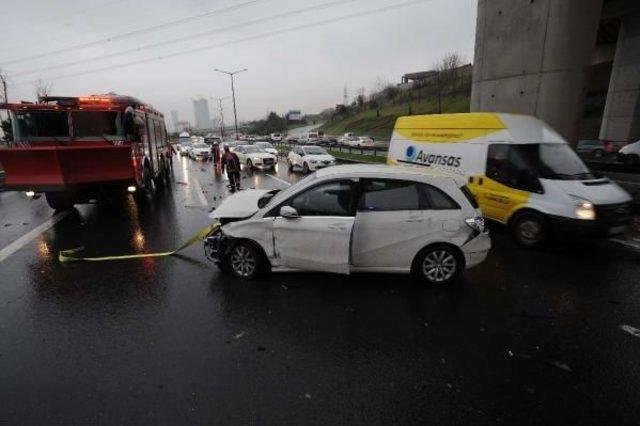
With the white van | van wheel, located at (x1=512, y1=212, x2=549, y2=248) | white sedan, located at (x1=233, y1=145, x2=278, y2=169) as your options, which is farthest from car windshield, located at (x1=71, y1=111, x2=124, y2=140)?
white sedan, located at (x1=233, y1=145, x2=278, y2=169)

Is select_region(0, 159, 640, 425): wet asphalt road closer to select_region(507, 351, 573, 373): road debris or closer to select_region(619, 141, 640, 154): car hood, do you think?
select_region(507, 351, 573, 373): road debris

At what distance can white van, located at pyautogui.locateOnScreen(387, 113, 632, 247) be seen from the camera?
628 cm

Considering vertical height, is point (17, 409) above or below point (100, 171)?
below

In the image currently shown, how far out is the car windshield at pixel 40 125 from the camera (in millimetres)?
9375

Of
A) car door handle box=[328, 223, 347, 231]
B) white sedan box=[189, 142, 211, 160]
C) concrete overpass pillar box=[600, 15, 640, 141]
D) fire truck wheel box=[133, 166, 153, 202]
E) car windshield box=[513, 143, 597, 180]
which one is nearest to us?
→ car door handle box=[328, 223, 347, 231]

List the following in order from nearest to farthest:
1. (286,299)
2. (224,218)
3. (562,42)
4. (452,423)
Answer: (452,423)
(286,299)
(224,218)
(562,42)

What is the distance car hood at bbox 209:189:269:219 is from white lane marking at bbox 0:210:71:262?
4.55 m

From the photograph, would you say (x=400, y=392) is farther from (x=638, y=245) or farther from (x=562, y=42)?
(x=562, y=42)

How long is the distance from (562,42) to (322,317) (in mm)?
12152

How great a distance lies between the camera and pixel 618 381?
3.37 m

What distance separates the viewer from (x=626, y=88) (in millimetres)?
26750

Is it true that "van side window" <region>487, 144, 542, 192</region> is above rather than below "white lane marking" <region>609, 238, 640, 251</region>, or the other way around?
above

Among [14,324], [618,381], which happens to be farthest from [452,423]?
[14,324]

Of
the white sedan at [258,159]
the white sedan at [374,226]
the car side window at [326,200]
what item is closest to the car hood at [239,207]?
the white sedan at [374,226]
